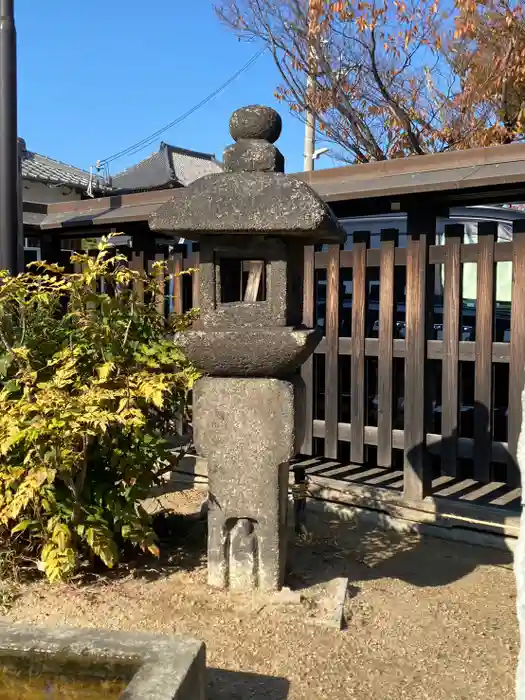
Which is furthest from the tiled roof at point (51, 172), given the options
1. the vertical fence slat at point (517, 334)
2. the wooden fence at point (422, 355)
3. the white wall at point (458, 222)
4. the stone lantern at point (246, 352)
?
the vertical fence slat at point (517, 334)

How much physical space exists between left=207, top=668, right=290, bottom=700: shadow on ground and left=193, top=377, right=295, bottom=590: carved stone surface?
2.15 ft

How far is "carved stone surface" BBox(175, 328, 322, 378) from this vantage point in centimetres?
332

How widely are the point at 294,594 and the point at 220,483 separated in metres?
0.71

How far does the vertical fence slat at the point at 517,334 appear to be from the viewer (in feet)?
14.3

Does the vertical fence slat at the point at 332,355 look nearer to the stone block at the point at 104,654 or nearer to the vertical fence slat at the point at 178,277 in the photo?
the vertical fence slat at the point at 178,277

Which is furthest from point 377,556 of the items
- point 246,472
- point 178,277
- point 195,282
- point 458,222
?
point 458,222

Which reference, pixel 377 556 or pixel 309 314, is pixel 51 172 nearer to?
pixel 309 314

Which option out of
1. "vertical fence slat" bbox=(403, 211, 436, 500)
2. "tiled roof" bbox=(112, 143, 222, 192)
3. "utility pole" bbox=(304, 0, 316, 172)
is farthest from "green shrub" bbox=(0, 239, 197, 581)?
"tiled roof" bbox=(112, 143, 222, 192)

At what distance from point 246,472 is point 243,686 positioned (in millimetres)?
1045

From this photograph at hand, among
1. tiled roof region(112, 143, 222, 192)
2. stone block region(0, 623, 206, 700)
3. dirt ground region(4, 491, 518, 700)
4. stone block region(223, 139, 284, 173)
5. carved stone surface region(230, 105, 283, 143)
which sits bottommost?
dirt ground region(4, 491, 518, 700)

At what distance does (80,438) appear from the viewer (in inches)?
142

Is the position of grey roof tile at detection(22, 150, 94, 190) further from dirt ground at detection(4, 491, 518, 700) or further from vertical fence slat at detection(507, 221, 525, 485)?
dirt ground at detection(4, 491, 518, 700)

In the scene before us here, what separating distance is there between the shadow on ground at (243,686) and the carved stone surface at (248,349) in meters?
1.43

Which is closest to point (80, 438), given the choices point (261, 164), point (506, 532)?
point (261, 164)
